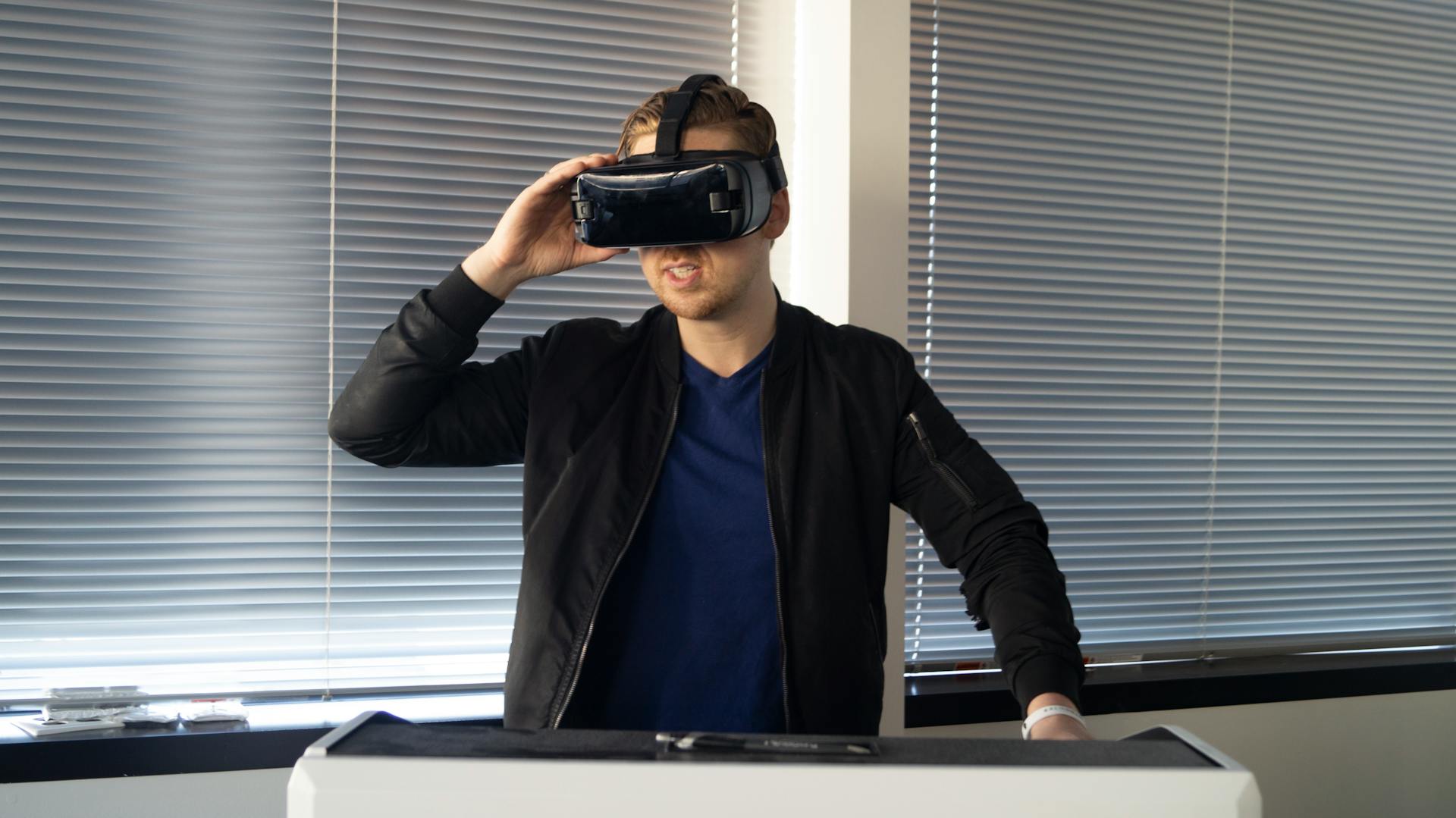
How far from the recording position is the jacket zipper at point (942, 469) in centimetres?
146

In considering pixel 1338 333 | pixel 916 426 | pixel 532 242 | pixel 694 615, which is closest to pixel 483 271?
pixel 532 242

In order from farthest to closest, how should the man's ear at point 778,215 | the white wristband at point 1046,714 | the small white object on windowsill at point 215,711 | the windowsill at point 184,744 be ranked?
the small white object on windowsill at point 215,711 → the windowsill at point 184,744 → the man's ear at point 778,215 → the white wristband at point 1046,714

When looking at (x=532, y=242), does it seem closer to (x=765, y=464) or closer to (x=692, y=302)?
(x=692, y=302)

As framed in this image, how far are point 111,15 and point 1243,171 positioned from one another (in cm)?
252

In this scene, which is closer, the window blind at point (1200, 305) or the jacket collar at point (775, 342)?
the jacket collar at point (775, 342)

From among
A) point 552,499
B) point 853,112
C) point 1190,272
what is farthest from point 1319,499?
point 552,499

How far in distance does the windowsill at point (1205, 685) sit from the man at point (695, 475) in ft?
2.53

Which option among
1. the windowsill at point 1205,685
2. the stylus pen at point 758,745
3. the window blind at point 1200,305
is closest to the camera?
the stylus pen at point 758,745

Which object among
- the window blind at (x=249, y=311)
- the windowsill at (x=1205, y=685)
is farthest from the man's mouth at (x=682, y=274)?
the windowsill at (x=1205, y=685)

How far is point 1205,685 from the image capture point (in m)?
2.44

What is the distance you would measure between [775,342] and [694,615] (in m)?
0.42

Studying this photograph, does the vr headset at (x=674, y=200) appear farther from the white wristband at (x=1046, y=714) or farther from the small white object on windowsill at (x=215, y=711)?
the small white object on windowsill at (x=215, y=711)

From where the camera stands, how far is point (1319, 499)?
2.70 meters

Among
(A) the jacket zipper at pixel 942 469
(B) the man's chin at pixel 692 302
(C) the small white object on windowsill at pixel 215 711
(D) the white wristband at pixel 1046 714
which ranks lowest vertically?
(C) the small white object on windowsill at pixel 215 711
